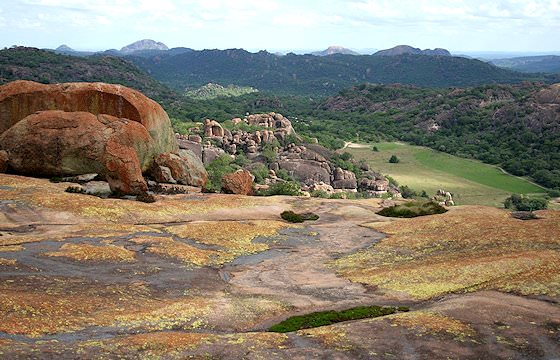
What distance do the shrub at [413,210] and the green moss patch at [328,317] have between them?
30.3 metres

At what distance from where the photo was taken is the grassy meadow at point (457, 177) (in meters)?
143

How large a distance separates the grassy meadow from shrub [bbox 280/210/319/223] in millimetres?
84180

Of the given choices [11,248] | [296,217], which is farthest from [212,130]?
[11,248]

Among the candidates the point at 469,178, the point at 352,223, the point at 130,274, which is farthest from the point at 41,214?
the point at 469,178

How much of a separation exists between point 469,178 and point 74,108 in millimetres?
130845

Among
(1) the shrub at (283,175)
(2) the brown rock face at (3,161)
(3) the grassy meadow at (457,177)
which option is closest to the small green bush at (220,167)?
(1) the shrub at (283,175)

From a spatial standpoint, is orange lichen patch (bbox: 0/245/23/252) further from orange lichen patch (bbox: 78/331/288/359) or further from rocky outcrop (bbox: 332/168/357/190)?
rocky outcrop (bbox: 332/168/357/190)

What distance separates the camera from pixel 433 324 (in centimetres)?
2545

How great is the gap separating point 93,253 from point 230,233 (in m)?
13.9

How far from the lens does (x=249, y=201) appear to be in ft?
196

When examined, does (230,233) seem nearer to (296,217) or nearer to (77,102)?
(296,217)

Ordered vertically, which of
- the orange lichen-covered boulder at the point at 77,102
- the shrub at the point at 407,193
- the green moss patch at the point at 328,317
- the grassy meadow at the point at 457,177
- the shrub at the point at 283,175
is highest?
the orange lichen-covered boulder at the point at 77,102

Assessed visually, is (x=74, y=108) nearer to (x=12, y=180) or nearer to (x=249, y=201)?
(x=12, y=180)

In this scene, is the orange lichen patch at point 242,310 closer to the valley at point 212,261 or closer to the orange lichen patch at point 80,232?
the valley at point 212,261
